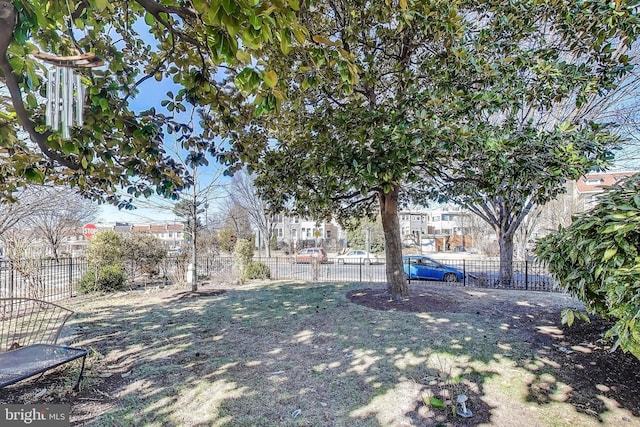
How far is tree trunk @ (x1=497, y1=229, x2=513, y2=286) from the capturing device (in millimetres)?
10141

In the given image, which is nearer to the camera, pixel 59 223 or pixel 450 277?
pixel 450 277

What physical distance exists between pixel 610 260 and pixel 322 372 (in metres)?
2.87

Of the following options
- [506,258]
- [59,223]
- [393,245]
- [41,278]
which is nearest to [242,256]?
[41,278]

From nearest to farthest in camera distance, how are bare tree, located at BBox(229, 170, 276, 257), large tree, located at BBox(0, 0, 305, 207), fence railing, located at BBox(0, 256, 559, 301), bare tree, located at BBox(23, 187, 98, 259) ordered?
large tree, located at BBox(0, 0, 305, 207), fence railing, located at BBox(0, 256, 559, 301), bare tree, located at BBox(23, 187, 98, 259), bare tree, located at BBox(229, 170, 276, 257)

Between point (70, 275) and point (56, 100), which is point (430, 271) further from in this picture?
point (56, 100)

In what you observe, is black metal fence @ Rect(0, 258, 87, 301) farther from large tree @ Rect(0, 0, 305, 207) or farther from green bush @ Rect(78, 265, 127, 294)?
large tree @ Rect(0, 0, 305, 207)

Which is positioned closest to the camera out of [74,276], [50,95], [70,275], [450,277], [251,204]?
[50,95]

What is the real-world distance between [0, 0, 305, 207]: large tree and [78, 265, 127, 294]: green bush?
18.1 ft

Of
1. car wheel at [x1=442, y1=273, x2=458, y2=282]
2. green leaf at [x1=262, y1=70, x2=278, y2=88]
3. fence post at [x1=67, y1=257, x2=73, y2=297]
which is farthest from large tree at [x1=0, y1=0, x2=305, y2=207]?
car wheel at [x1=442, y1=273, x2=458, y2=282]

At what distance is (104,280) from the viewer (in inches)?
360

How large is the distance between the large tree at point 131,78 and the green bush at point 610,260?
282 centimetres

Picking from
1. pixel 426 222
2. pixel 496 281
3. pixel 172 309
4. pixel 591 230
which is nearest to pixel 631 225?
pixel 591 230

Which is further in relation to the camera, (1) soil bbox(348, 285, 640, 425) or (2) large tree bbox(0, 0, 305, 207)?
(1) soil bbox(348, 285, 640, 425)

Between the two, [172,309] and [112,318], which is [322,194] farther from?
[112,318]
